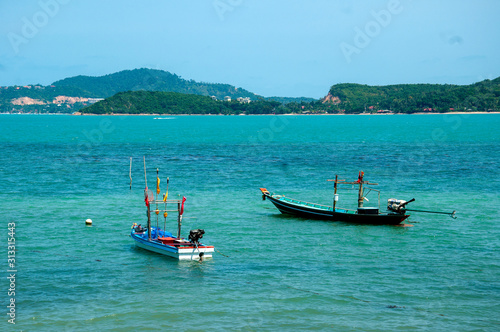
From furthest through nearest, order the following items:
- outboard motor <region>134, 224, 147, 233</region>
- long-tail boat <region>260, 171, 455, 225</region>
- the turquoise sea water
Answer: long-tail boat <region>260, 171, 455, 225</region> → outboard motor <region>134, 224, 147, 233</region> → the turquoise sea water

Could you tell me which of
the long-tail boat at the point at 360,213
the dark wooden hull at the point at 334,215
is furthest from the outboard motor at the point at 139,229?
the long-tail boat at the point at 360,213

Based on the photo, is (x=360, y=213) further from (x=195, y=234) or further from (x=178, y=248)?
(x=178, y=248)

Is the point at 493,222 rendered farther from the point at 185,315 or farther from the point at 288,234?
the point at 185,315

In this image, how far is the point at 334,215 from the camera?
56375mm

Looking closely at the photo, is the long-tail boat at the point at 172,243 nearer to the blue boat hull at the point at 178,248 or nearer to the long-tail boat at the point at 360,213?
the blue boat hull at the point at 178,248

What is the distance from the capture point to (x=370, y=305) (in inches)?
1356

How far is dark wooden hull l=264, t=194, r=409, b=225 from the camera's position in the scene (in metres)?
55.0

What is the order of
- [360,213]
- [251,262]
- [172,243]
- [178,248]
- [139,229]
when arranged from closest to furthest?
[178,248], [251,262], [172,243], [139,229], [360,213]

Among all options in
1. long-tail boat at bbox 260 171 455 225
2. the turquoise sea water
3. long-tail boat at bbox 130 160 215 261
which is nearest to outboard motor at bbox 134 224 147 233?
long-tail boat at bbox 130 160 215 261

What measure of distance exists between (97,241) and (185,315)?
17.9m

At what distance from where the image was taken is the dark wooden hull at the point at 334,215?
55.0 meters

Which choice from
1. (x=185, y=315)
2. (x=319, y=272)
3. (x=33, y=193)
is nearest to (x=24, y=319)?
(x=185, y=315)

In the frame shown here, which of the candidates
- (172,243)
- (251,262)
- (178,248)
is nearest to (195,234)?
(178,248)

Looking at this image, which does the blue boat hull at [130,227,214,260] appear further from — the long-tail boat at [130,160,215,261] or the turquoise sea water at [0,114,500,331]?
the turquoise sea water at [0,114,500,331]
